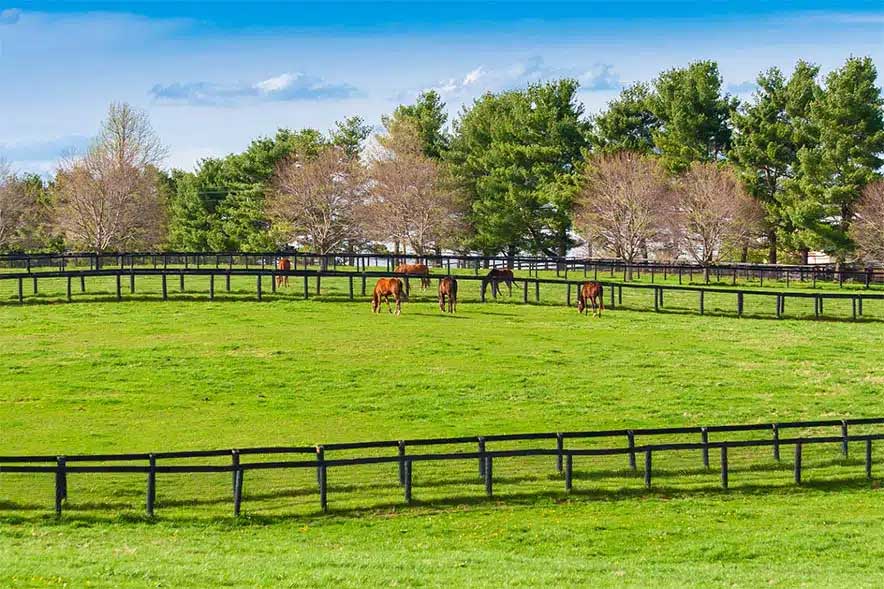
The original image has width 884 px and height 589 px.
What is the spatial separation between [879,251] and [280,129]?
50.8 m

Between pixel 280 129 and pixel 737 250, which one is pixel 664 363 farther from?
pixel 280 129

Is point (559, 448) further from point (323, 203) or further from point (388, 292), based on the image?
point (323, 203)

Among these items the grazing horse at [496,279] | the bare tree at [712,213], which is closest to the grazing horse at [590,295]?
the grazing horse at [496,279]

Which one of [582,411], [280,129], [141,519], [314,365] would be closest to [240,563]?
[141,519]

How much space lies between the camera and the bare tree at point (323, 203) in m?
85.6

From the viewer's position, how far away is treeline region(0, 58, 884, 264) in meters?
73.6

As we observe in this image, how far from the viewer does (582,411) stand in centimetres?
2817

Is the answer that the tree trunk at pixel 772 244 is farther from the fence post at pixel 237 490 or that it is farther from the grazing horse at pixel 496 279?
the fence post at pixel 237 490

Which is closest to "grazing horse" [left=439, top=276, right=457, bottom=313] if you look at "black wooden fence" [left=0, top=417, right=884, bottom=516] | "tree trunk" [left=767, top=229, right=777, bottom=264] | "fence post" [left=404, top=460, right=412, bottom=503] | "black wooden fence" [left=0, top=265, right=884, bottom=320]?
"black wooden fence" [left=0, top=265, right=884, bottom=320]

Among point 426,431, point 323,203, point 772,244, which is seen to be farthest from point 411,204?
point 426,431

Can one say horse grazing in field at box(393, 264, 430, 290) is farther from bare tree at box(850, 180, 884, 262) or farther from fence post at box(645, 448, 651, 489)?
bare tree at box(850, 180, 884, 262)

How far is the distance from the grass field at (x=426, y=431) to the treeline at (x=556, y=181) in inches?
1287

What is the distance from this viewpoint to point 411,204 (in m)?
84.6

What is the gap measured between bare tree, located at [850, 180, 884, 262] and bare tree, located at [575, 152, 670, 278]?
12.6m
